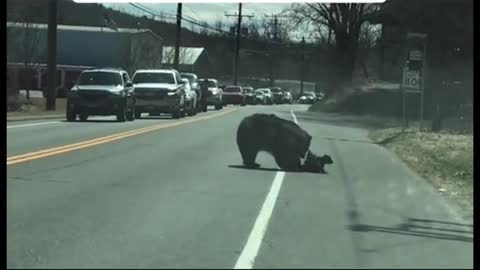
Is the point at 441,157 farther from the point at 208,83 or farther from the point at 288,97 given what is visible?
the point at 208,83

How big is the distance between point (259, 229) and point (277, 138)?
707 mm

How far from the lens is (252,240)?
4941 millimetres

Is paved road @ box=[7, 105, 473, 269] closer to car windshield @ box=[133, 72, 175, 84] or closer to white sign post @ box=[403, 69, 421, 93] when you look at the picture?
car windshield @ box=[133, 72, 175, 84]

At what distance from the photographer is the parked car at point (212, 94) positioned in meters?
13.1

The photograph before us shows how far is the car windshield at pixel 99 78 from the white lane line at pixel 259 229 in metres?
1.46

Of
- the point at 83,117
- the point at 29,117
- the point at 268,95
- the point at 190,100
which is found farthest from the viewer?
the point at 190,100

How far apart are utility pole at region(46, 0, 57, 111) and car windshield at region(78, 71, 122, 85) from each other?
0.74 ft

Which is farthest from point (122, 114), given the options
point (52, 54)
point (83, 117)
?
point (52, 54)

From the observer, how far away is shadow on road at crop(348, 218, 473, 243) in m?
4.93

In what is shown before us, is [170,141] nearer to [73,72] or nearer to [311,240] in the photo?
[73,72]

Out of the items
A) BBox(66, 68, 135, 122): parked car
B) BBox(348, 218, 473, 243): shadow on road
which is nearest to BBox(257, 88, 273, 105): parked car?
BBox(66, 68, 135, 122): parked car

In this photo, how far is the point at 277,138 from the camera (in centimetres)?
495

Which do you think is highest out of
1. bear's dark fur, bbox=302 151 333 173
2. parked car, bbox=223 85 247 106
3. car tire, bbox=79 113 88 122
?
parked car, bbox=223 85 247 106

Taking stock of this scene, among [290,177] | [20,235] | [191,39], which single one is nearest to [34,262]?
[20,235]
